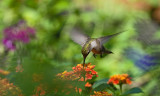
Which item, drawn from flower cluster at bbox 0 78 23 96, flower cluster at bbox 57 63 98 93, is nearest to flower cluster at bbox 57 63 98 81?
flower cluster at bbox 57 63 98 93

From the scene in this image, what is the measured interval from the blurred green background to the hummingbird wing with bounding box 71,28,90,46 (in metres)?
0.87

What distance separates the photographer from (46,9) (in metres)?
3.57

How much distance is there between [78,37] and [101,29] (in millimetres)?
2339

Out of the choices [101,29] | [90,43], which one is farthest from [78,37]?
[101,29]

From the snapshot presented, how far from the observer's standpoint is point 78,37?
1.18m

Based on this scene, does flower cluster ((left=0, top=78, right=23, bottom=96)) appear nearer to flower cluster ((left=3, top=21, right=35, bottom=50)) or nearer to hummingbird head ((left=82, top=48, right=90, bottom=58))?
hummingbird head ((left=82, top=48, right=90, bottom=58))

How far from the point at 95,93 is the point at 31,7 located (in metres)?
2.90

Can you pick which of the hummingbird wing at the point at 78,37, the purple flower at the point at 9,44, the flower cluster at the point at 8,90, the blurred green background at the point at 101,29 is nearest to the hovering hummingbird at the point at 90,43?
the hummingbird wing at the point at 78,37

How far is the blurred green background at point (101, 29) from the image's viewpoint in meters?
2.35

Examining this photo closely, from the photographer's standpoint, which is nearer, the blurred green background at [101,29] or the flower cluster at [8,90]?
the flower cluster at [8,90]

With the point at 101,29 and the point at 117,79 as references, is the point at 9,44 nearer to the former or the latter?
the point at 101,29

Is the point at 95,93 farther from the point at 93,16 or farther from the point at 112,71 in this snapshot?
the point at 93,16

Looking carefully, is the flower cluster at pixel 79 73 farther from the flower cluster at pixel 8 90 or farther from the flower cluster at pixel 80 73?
the flower cluster at pixel 8 90

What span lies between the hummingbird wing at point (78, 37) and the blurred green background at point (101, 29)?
34.4 inches
